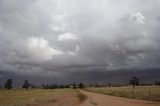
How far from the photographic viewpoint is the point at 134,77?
188 meters

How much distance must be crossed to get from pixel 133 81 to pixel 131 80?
1.81 meters

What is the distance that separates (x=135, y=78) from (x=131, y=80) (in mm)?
7055

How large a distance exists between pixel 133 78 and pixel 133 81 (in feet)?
13.0

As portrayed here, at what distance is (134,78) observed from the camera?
186625 mm

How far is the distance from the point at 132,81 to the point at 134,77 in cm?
642

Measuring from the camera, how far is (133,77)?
7343 inches

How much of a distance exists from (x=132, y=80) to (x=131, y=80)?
105 cm

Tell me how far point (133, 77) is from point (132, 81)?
516cm

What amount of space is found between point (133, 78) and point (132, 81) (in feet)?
12.3

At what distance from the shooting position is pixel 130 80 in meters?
184

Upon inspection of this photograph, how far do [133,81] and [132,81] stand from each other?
820 millimetres

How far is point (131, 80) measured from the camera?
183000mm

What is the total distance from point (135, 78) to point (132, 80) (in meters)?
7.44

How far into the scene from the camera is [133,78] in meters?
185
